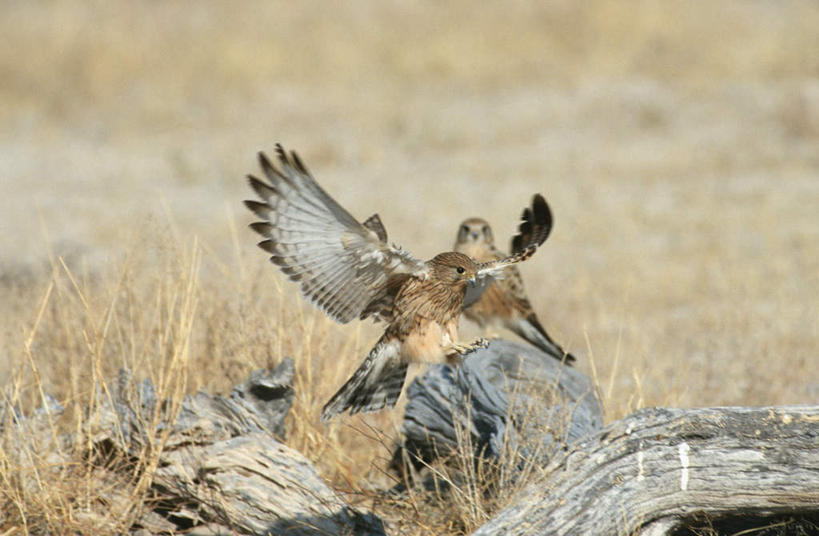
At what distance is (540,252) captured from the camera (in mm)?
9664

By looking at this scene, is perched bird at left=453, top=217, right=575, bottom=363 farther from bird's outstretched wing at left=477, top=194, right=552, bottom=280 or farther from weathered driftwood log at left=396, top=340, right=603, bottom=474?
bird's outstretched wing at left=477, top=194, right=552, bottom=280

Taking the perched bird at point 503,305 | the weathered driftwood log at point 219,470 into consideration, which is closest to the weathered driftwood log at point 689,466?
the weathered driftwood log at point 219,470

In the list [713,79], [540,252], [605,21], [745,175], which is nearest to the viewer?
[540,252]

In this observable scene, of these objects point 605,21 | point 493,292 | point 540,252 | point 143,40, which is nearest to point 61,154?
point 143,40

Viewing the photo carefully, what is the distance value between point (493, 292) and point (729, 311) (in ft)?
7.57

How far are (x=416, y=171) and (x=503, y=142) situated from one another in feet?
5.42

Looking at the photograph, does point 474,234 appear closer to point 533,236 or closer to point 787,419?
point 533,236

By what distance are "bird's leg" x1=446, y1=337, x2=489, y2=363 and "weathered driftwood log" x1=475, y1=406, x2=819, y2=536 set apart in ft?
1.87

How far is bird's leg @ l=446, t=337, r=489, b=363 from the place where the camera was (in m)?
3.92

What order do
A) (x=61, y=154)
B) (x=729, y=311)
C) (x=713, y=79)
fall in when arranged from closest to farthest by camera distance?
1. (x=729, y=311)
2. (x=61, y=154)
3. (x=713, y=79)

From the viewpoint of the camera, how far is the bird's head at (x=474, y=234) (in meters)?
6.26

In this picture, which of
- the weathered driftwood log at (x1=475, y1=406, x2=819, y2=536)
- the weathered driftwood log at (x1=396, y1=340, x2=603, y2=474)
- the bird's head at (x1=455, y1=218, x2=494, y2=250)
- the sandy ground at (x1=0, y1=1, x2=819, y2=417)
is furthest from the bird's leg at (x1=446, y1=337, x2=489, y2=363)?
the bird's head at (x1=455, y1=218, x2=494, y2=250)

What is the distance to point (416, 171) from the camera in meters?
12.5

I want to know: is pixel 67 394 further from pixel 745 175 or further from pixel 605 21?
pixel 605 21
